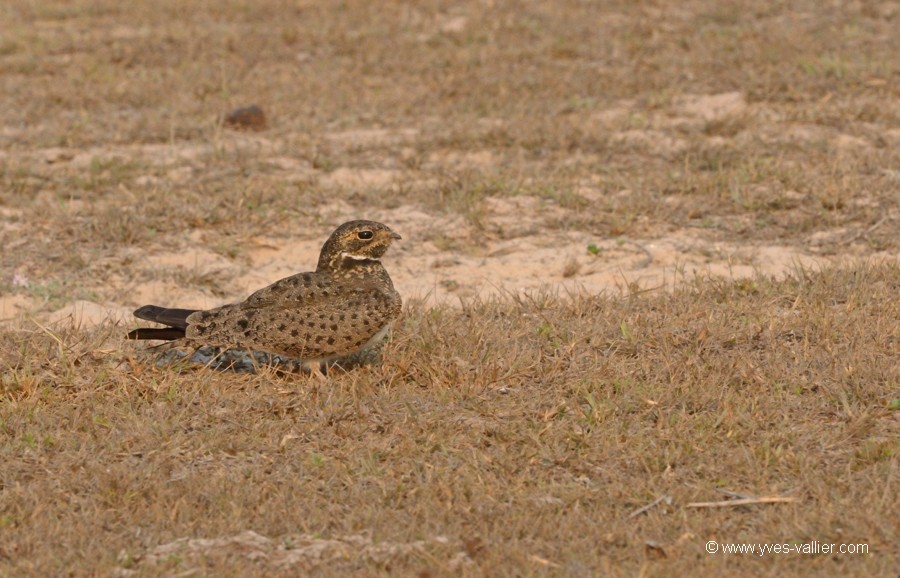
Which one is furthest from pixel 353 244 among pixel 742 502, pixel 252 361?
pixel 742 502

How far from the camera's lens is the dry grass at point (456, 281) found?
4.77 m

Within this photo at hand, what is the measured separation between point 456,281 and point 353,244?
1955 mm

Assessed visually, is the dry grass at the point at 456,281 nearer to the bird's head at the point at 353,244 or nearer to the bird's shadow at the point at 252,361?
the bird's shadow at the point at 252,361

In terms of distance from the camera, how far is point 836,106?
35.1 ft

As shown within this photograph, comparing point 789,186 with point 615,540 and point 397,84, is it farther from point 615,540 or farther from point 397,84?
point 615,540

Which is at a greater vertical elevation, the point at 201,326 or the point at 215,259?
the point at 201,326

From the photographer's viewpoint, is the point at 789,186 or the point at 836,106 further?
the point at 836,106

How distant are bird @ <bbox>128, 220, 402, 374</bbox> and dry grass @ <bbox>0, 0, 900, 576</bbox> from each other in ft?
0.62

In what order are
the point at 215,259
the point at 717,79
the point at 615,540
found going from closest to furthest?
the point at 615,540
the point at 215,259
the point at 717,79

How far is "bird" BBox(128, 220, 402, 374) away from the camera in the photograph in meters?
5.78

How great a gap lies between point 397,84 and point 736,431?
23.6 ft

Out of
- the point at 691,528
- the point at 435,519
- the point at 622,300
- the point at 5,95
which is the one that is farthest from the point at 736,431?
the point at 5,95

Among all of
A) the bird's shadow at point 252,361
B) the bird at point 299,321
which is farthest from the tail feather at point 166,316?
the bird's shadow at point 252,361

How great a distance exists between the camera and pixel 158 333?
5887mm
